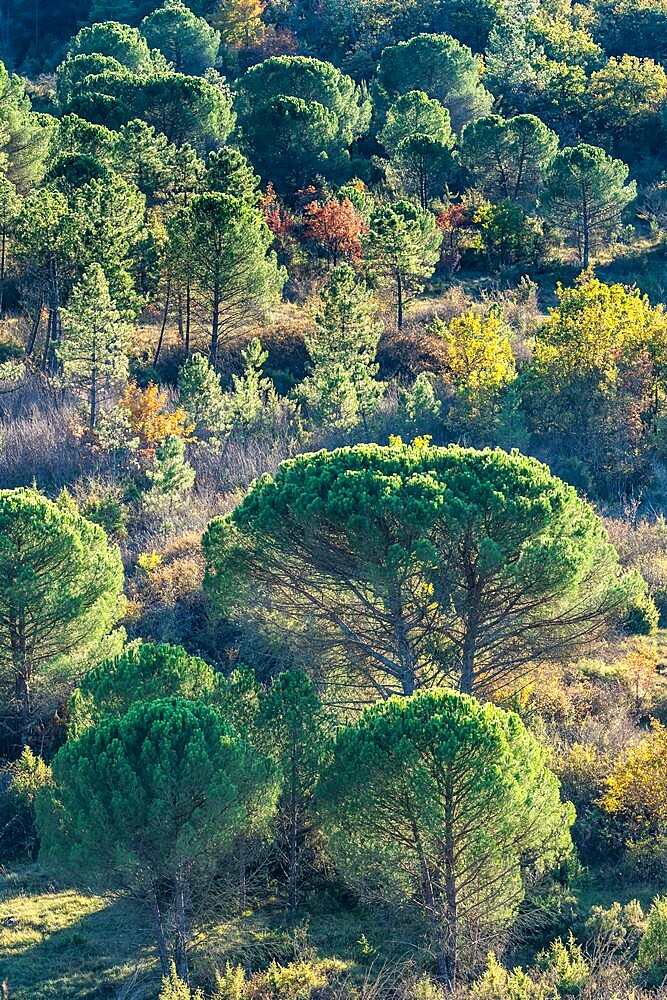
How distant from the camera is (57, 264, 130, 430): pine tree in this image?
45.3 metres

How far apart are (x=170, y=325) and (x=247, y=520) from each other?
2813cm

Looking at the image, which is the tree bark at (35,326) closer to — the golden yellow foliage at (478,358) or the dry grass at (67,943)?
the golden yellow foliage at (478,358)

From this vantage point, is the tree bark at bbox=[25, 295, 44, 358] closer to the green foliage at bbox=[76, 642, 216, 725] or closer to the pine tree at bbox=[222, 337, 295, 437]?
the pine tree at bbox=[222, 337, 295, 437]

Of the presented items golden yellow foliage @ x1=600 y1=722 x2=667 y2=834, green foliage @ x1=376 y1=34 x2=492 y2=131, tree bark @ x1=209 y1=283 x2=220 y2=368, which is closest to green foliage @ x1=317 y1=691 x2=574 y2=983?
golden yellow foliage @ x1=600 y1=722 x2=667 y2=834

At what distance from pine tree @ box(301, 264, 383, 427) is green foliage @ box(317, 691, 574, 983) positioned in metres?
25.0

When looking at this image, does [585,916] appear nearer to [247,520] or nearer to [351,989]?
[351,989]

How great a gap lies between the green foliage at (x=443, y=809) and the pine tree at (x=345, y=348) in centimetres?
2504

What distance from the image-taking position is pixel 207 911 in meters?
24.1

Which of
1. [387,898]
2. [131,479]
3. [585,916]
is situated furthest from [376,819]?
[131,479]

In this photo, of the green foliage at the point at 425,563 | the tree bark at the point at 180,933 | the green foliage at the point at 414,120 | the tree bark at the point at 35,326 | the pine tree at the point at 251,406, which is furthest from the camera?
the green foliage at the point at 414,120

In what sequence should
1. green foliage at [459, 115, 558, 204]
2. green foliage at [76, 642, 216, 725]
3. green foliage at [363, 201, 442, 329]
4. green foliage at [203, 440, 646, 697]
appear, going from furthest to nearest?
1. green foliage at [459, 115, 558, 204]
2. green foliage at [363, 201, 442, 329]
3. green foliage at [203, 440, 646, 697]
4. green foliage at [76, 642, 216, 725]

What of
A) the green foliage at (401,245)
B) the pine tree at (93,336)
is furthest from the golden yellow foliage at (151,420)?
the green foliage at (401,245)

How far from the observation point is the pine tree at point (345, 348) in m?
47.3

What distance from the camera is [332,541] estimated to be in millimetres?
27828
